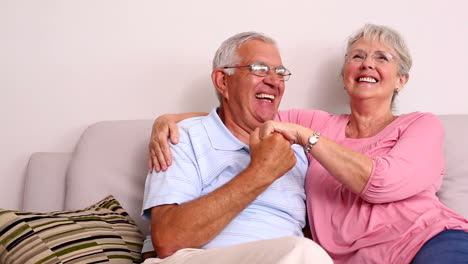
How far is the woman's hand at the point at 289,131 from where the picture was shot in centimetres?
154

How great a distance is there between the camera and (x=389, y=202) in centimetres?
157

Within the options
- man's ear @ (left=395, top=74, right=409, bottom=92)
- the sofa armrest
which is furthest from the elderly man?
the sofa armrest

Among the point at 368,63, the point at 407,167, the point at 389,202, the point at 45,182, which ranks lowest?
the point at 45,182

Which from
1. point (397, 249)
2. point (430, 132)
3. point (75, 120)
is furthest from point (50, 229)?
point (430, 132)

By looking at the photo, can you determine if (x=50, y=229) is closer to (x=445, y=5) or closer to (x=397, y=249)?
(x=397, y=249)

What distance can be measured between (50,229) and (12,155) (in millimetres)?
842

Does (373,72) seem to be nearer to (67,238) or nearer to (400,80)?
(400,80)

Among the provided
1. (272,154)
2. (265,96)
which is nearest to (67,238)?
(272,154)

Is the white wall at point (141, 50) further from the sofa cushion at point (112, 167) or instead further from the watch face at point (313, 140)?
the watch face at point (313, 140)

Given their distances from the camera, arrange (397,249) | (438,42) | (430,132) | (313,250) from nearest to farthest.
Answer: (313,250)
(397,249)
(430,132)
(438,42)

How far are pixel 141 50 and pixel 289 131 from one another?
0.94m

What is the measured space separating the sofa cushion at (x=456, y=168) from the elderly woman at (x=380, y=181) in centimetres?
9

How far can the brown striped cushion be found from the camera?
4.85 feet

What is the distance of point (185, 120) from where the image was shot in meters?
1.71
